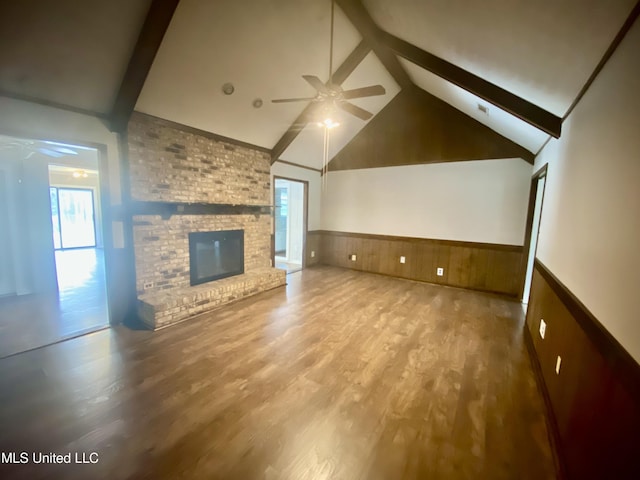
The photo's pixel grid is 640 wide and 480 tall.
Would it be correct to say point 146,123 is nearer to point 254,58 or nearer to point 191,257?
point 254,58

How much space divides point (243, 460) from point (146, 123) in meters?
3.63

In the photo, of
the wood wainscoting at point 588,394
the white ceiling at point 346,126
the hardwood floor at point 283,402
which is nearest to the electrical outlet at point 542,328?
the wood wainscoting at point 588,394

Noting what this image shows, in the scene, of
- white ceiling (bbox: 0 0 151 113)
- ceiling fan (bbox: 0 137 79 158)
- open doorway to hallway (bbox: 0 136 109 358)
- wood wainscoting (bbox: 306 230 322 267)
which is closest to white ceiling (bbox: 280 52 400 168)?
wood wainscoting (bbox: 306 230 322 267)

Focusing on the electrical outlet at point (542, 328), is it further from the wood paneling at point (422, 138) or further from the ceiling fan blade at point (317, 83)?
the ceiling fan blade at point (317, 83)

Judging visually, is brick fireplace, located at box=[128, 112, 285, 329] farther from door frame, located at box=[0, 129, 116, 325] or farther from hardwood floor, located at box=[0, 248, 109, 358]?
hardwood floor, located at box=[0, 248, 109, 358]

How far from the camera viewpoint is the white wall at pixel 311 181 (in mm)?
5491

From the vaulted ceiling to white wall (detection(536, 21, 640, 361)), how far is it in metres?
0.28

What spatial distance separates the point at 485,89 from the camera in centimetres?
280

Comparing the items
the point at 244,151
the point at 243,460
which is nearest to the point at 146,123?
the point at 244,151

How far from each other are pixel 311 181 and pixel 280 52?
3.03 metres

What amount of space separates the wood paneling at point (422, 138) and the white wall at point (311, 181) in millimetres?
978

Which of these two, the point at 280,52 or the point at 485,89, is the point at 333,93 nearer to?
the point at 280,52

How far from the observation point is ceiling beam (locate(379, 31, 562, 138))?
2.65 metres

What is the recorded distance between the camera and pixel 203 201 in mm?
3971
